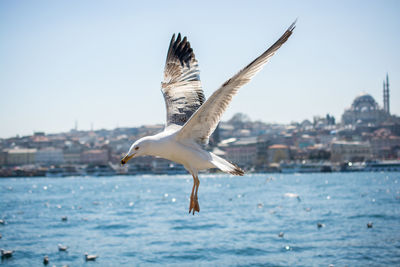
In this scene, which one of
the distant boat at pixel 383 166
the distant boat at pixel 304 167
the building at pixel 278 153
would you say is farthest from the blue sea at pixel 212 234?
the building at pixel 278 153

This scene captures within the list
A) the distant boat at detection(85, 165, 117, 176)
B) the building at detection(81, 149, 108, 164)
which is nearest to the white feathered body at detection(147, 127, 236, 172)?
the distant boat at detection(85, 165, 117, 176)

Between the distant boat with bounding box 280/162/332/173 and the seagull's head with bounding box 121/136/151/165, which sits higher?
the seagull's head with bounding box 121/136/151/165

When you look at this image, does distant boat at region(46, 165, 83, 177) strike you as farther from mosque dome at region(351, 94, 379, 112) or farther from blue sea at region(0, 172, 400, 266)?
mosque dome at region(351, 94, 379, 112)

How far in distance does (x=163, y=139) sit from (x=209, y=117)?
1.22 feet

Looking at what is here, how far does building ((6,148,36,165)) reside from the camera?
10388cm

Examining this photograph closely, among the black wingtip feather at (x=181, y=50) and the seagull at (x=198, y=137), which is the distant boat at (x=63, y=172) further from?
the seagull at (x=198, y=137)

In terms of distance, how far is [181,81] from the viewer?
5.34 meters

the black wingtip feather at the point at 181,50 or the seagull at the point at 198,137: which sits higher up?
the black wingtip feather at the point at 181,50

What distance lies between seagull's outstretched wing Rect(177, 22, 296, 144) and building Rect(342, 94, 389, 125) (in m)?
127

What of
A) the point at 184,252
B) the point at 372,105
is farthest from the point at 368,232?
the point at 372,105

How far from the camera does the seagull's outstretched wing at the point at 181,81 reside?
198 inches

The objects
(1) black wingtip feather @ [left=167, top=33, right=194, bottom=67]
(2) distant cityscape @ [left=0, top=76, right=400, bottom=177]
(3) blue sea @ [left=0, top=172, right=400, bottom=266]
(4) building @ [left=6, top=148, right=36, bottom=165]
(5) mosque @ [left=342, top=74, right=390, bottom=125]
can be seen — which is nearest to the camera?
(1) black wingtip feather @ [left=167, top=33, right=194, bottom=67]

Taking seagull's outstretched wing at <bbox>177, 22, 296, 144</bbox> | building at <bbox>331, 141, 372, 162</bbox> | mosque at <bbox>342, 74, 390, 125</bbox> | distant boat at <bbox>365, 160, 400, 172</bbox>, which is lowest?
distant boat at <bbox>365, 160, 400, 172</bbox>

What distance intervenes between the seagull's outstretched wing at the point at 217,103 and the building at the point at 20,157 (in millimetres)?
104488
